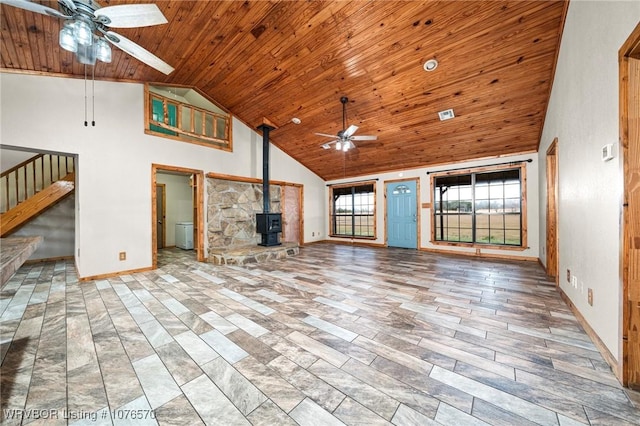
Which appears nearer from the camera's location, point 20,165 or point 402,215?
point 20,165

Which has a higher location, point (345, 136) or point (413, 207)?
point (345, 136)

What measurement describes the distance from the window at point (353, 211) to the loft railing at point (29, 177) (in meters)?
6.65

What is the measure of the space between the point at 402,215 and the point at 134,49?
6232 mm

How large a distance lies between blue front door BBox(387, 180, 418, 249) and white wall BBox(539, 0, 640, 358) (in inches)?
140

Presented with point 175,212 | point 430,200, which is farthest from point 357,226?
point 175,212

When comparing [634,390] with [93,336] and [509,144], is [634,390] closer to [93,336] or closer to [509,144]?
[93,336]

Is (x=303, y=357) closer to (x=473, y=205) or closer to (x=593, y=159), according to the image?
(x=593, y=159)

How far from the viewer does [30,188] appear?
481cm

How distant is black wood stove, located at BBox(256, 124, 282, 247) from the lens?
18.1ft

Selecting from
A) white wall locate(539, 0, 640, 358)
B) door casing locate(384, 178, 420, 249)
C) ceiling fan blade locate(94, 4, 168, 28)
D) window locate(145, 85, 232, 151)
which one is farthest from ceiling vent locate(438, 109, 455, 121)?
window locate(145, 85, 232, 151)

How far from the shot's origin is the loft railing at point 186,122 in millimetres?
4688

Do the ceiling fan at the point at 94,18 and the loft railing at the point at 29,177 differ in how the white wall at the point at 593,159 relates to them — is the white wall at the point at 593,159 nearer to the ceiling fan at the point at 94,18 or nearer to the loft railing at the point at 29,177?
the ceiling fan at the point at 94,18

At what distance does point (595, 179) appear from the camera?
75.7 inches

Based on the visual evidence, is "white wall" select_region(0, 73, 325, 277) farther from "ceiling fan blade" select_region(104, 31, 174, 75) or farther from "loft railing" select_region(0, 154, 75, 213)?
"ceiling fan blade" select_region(104, 31, 174, 75)
